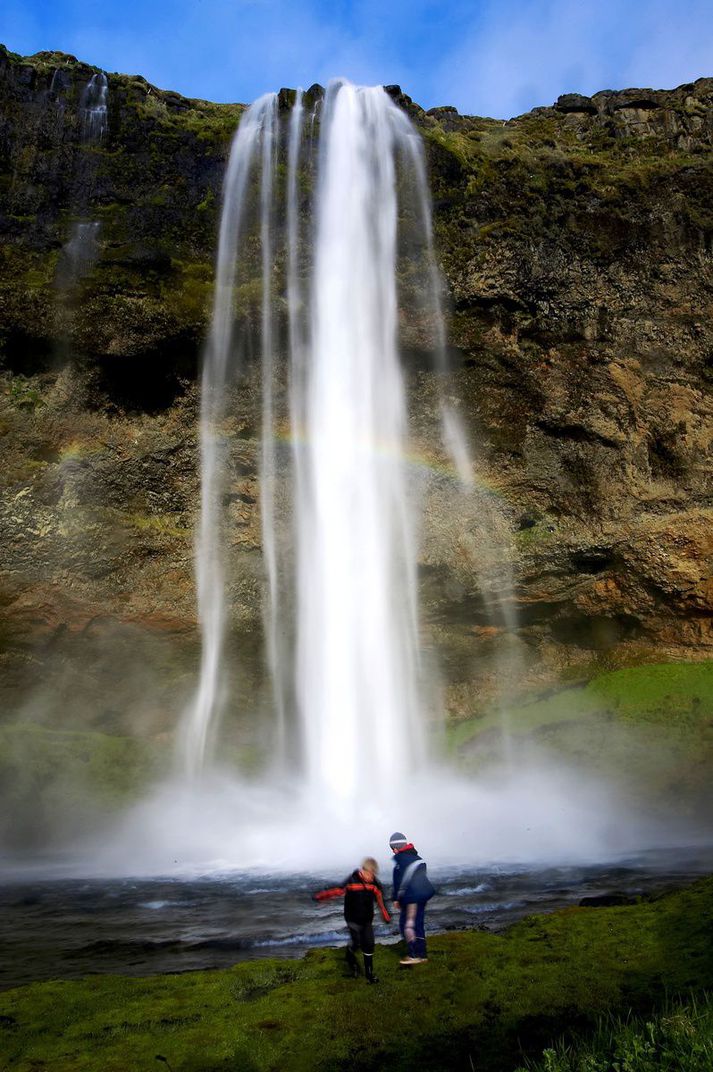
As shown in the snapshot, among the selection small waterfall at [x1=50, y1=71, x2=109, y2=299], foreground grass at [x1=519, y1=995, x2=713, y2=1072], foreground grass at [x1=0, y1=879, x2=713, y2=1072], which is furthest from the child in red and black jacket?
small waterfall at [x1=50, y1=71, x2=109, y2=299]

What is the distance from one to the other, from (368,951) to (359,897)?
19.3 inches

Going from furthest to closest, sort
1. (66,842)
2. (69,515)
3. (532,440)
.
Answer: (532,440) < (69,515) < (66,842)

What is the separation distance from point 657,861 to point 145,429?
19039 millimetres

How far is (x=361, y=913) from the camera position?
8.12 m

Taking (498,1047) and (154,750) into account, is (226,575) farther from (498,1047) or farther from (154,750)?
(498,1047)

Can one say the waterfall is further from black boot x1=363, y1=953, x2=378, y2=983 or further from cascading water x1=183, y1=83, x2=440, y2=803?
black boot x1=363, y1=953, x2=378, y2=983

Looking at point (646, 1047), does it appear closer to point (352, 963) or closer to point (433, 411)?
point (352, 963)

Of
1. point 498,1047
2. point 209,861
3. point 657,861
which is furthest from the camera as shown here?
point 209,861

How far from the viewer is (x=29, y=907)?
14.0 m

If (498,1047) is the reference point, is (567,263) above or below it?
above

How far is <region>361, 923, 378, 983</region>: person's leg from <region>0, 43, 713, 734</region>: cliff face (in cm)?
1835

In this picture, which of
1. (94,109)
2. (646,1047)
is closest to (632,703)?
(646,1047)

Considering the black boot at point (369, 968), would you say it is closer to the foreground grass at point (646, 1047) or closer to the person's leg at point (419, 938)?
the person's leg at point (419, 938)

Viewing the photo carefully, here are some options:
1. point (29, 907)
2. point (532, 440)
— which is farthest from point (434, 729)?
point (29, 907)
